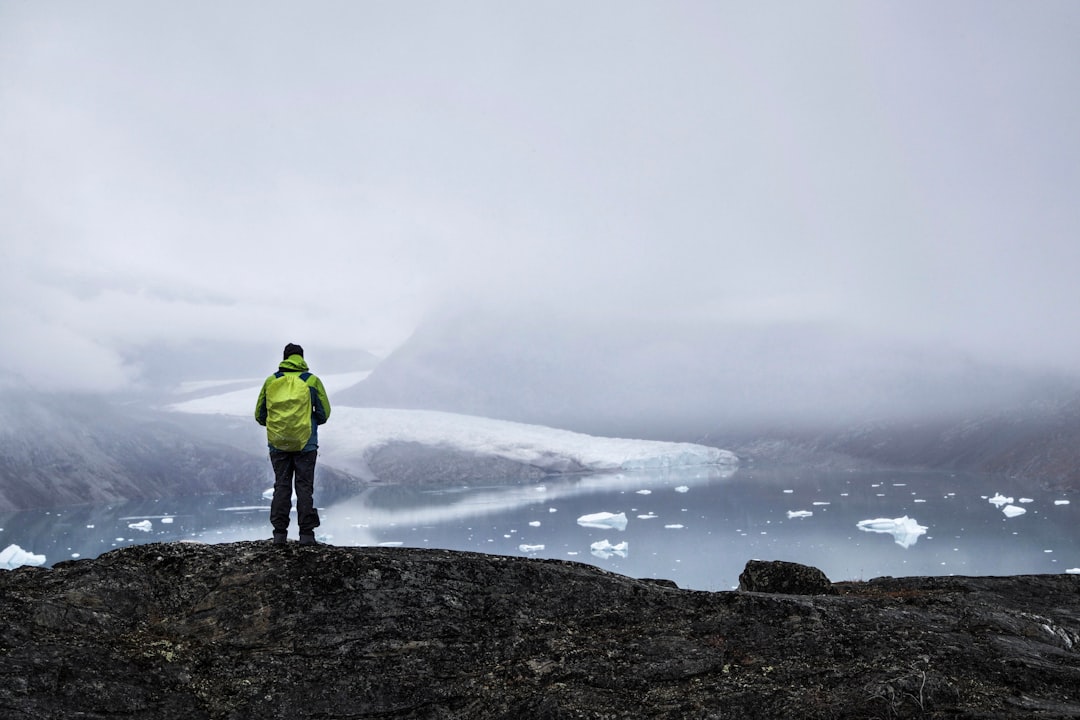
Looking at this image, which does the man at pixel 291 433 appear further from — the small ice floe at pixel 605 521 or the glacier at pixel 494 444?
the glacier at pixel 494 444

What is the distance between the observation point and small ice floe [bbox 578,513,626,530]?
78375 millimetres

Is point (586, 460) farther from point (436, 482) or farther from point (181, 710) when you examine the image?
point (181, 710)

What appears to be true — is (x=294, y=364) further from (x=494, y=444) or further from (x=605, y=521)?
(x=494, y=444)

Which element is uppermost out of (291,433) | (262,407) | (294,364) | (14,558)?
(14,558)

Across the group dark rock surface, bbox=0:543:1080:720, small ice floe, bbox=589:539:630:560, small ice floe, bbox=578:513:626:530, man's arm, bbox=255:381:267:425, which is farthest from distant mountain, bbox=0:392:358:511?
dark rock surface, bbox=0:543:1080:720

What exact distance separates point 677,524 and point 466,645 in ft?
258

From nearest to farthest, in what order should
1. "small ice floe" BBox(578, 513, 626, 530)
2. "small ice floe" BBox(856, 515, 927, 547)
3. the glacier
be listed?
"small ice floe" BBox(856, 515, 927, 547) < "small ice floe" BBox(578, 513, 626, 530) < the glacier

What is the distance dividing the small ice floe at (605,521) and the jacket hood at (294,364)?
71748 millimetres

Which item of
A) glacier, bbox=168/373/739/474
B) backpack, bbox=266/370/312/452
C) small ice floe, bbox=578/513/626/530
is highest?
glacier, bbox=168/373/739/474

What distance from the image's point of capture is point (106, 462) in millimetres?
138500

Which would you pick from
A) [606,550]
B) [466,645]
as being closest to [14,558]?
[606,550]

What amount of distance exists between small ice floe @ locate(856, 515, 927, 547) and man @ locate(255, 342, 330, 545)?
68226 mm

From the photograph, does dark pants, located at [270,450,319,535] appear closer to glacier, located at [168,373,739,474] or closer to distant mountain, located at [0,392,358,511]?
glacier, located at [168,373,739,474]

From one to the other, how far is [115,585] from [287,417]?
2411 millimetres
